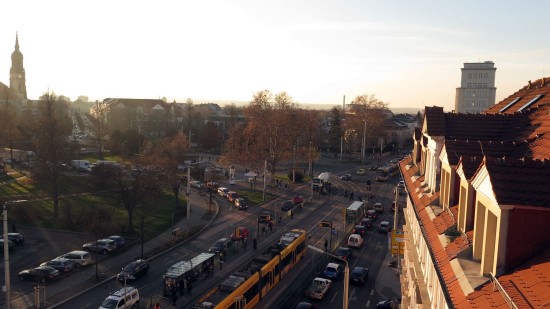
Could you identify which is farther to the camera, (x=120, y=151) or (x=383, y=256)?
(x=120, y=151)

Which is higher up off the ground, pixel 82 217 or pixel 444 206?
pixel 444 206

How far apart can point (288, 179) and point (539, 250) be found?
7173 centimetres

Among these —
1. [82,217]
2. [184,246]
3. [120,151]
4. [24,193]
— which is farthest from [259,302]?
[120,151]

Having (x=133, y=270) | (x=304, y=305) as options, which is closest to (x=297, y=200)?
(x=133, y=270)

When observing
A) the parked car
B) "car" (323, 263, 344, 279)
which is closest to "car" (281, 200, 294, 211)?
the parked car

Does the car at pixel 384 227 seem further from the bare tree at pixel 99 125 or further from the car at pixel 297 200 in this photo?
the bare tree at pixel 99 125

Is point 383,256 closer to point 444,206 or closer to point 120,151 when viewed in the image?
point 444,206

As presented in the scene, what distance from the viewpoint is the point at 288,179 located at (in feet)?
261

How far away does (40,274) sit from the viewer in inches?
1252

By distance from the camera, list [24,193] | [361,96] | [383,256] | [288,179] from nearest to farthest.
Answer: [383,256] → [24,193] → [288,179] → [361,96]

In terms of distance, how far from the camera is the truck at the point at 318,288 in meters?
30.3

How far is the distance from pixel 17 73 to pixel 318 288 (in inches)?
5452

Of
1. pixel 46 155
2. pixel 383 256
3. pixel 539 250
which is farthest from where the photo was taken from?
pixel 46 155

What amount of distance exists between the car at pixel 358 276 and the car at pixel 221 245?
1108 centimetres
